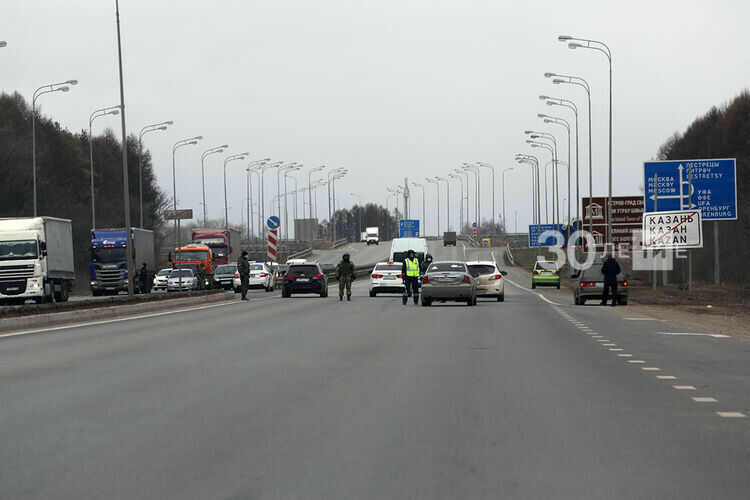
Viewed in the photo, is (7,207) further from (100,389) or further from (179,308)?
(100,389)

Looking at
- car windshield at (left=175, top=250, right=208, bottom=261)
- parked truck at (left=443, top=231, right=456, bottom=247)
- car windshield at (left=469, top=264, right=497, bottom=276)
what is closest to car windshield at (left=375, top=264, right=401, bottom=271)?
car windshield at (left=469, top=264, right=497, bottom=276)

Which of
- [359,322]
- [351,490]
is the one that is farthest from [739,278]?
[351,490]

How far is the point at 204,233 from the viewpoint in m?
74.0

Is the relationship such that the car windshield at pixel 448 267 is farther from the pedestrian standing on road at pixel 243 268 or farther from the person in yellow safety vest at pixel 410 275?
the pedestrian standing on road at pixel 243 268

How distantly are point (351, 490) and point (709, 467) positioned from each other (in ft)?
7.82

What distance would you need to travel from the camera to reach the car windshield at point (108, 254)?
193 feet

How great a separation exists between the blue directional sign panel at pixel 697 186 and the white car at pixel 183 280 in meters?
25.0

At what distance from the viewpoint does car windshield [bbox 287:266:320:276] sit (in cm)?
4684

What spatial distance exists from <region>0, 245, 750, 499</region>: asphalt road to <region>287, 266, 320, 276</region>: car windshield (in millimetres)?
27290

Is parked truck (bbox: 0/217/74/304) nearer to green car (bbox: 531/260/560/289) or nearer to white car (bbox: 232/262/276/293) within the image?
white car (bbox: 232/262/276/293)

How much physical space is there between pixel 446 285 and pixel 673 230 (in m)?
13.8

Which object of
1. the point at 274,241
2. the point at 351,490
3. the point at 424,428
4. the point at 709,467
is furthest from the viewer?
the point at 274,241

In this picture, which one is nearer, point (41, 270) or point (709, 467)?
point (709, 467)

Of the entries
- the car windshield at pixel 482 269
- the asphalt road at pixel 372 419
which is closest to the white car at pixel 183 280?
the car windshield at pixel 482 269
